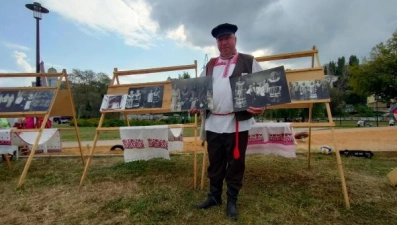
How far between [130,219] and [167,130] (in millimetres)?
1277

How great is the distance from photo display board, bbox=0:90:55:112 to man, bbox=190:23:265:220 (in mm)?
2421

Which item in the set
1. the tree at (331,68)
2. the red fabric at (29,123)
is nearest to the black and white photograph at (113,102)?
the red fabric at (29,123)

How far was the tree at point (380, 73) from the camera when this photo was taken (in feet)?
64.6

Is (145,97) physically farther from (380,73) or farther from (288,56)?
(380,73)

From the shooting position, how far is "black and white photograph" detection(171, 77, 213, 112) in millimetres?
2694

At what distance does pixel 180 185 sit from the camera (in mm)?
3373

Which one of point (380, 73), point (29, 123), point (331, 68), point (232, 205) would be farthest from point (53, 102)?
point (331, 68)

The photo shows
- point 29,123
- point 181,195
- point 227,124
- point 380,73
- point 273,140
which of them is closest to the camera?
point 227,124

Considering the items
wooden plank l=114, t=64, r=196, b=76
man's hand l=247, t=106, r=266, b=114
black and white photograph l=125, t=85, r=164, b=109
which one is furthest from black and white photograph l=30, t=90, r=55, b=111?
man's hand l=247, t=106, r=266, b=114

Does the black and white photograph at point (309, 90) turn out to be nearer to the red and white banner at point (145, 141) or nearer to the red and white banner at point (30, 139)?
the red and white banner at point (145, 141)

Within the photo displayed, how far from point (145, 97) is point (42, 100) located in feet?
5.07

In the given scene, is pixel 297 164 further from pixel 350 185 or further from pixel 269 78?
pixel 269 78

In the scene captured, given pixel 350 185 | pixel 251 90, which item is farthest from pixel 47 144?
pixel 350 185

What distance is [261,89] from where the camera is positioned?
8.23ft
